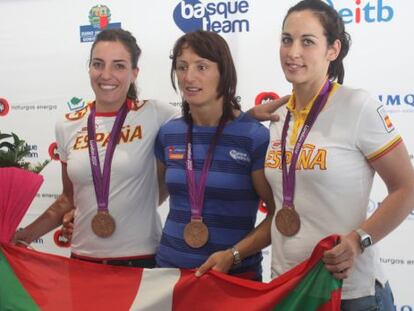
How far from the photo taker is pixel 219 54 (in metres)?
1.65

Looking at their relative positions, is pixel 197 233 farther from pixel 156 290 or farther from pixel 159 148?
pixel 159 148

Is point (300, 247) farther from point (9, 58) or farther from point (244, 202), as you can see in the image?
point (9, 58)

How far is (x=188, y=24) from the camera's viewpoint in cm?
289

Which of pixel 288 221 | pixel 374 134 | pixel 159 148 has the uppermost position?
pixel 374 134

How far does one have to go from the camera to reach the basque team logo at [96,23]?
10.0 ft

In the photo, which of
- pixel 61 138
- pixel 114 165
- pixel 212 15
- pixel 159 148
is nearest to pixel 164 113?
pixel 159 148

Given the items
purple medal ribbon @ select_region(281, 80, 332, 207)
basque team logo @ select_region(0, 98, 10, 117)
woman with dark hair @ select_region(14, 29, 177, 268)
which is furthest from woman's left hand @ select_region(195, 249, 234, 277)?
basque team logo @ select_region(0, 98, 10, 117)

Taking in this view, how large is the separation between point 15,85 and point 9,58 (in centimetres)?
18

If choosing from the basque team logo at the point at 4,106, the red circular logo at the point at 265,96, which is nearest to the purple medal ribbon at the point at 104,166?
the red circular logo at the point at 265,96

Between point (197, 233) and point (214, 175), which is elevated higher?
point (214, 175)

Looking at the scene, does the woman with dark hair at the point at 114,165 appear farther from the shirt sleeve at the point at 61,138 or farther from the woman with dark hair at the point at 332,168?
the woman with dark hair at the point at 332,168

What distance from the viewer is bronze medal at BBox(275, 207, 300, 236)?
4.69 feet

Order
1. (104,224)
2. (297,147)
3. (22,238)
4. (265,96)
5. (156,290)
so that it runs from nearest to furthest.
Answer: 1. (297,147)
2. (156,290)
3. (104,224)
4. (22,238)
5. (265,96)

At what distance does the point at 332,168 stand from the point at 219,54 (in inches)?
22.0
